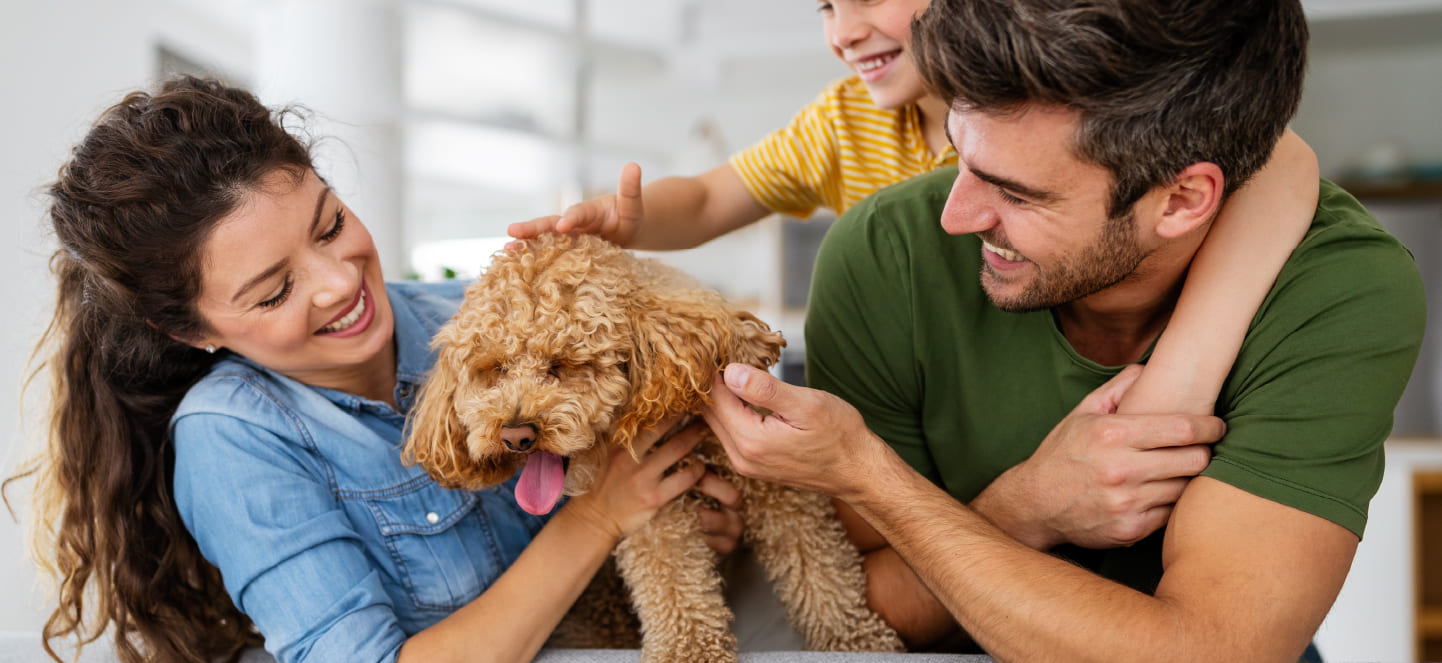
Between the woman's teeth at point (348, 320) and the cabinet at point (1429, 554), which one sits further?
the cabinet at point (1429, 554)

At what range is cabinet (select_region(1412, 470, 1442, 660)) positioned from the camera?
3.29 m

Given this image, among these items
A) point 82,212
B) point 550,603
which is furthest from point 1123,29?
point 82,212

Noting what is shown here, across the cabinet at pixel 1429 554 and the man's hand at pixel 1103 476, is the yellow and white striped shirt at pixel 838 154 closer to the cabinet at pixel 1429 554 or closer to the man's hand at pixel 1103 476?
the man's hand at pixel 1103 476

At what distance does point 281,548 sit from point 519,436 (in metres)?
0.35

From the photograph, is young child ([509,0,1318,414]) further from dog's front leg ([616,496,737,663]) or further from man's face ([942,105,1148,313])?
dog's front leg ([616,496,737,663])

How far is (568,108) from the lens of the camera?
5.15 metres

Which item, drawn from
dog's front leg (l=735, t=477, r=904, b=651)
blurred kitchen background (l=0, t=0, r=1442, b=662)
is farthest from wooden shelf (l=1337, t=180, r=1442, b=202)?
dog's front leg (l=735, t=477, r=904, b=651)

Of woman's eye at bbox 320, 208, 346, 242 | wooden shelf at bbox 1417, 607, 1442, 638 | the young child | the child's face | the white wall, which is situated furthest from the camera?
wooden shelf at bbox 1417, 607, 1442, 638

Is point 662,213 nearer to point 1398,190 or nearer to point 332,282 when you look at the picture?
point 332,282

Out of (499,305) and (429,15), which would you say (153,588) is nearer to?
(499,305)

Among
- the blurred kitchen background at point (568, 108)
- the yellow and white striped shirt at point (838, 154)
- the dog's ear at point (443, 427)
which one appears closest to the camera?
the dog's ear at point (443, 427)

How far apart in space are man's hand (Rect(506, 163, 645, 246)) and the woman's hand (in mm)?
328

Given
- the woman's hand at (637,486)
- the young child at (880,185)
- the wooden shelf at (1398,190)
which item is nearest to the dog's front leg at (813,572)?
the woman's hand at (637,486)

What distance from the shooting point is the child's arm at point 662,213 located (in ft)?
4.62
